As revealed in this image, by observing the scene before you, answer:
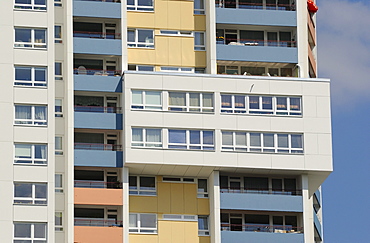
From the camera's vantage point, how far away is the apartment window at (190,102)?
9825cm

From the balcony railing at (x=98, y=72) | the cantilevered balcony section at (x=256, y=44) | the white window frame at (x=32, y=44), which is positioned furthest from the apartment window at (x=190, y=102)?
the white window frame at (x=32, y=44)

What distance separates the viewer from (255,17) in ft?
337

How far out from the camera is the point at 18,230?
94250 millimetres

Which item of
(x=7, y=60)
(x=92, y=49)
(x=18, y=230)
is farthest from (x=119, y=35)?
(x=18, y=230)

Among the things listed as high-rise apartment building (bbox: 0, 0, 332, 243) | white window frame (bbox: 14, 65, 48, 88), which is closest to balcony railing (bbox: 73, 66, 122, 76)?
high-rise apartment building (bbox: 0, 0, 332, 243)

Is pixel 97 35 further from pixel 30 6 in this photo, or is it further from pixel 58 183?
pixel 58 183

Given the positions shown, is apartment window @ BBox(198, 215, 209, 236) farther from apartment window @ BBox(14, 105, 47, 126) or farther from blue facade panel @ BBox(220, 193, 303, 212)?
apartment window @ BBox(14, 105, 47, 126)

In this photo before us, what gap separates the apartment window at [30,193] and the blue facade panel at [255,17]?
18.4 metres

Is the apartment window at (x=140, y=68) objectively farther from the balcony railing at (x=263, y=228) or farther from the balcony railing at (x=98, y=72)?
the balcony railing at (x=263, y=228)

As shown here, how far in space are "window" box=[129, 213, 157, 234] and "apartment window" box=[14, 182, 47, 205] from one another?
6.62 meters

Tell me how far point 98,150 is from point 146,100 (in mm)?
4897

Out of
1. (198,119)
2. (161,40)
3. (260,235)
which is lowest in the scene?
(260,235)

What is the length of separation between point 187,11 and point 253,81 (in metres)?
8.01

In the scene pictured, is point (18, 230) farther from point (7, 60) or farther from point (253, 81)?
point (253, 81)
